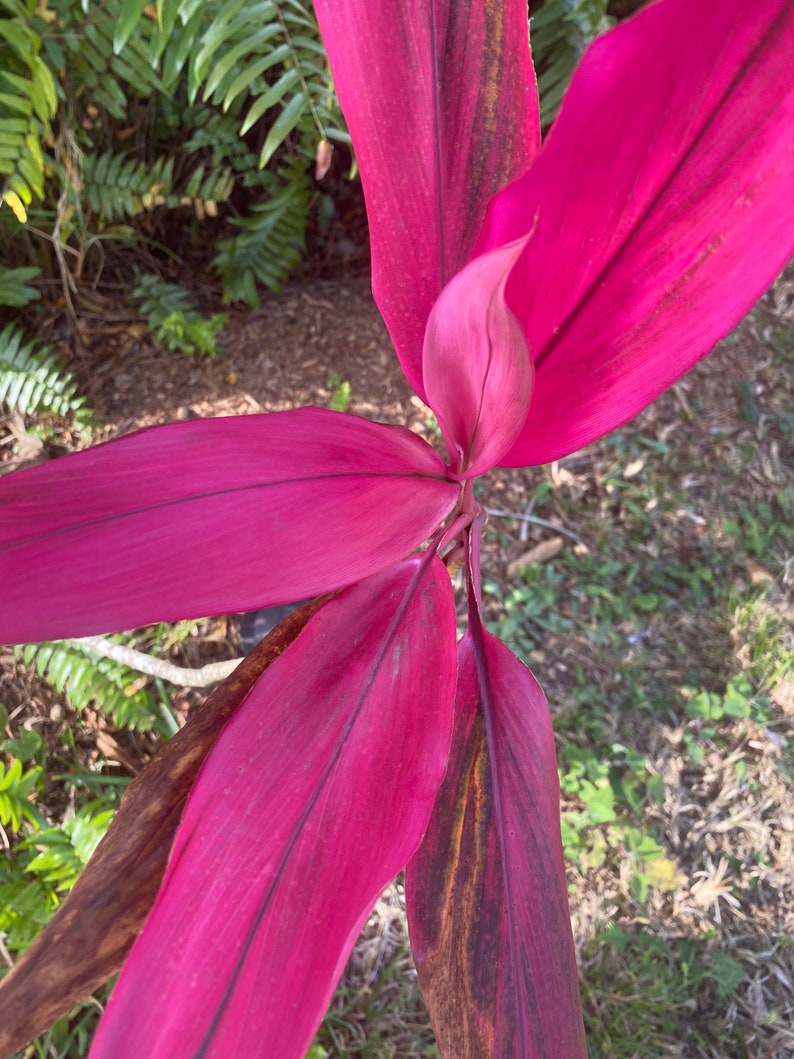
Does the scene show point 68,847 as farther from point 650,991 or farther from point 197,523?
point 650,991

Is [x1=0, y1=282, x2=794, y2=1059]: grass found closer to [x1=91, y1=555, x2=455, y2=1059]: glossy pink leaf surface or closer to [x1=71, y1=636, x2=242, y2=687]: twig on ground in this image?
[x1=71, y1=636, x2=242, y2=687]: twig on ground

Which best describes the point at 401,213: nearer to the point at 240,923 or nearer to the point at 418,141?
the point at 418,141

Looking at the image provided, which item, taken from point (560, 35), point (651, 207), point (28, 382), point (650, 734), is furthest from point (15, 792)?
point (560, 35)

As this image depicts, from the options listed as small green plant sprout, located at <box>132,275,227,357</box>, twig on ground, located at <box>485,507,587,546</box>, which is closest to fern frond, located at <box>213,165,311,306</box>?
small green plant sprout, located at <box>132,275,227,357</box>

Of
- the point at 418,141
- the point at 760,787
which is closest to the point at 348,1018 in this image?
the point at 760,787

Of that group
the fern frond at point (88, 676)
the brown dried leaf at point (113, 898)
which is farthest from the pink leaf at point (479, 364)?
the fern frond at point (88, 676)
